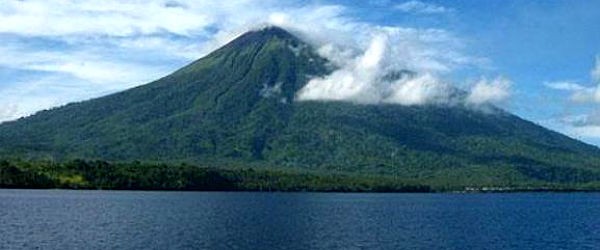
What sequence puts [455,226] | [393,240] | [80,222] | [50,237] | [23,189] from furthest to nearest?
[23,189] → [455,226] → [80,222] → [393,240] → [50,237]

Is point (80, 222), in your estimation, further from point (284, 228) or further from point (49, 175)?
point (49, 175)

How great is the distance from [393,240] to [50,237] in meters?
33.0

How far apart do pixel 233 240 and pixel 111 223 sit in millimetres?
20438

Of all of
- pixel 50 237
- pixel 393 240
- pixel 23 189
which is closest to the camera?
pixel 50 237

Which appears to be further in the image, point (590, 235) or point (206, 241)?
point (590, 235)

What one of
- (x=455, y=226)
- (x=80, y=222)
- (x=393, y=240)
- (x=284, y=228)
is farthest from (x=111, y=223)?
(x=455, y=226)

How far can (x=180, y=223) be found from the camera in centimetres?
9888

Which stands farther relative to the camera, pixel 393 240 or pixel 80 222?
pixel 80 222

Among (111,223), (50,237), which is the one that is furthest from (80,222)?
(50,237)

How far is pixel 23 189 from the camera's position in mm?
192125

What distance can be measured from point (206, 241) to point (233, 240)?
121 inches

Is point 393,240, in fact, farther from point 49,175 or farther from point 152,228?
point 49,175

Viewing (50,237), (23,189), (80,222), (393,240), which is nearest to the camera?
(50,237)

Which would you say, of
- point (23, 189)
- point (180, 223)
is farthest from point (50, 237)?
point (23, 189)
